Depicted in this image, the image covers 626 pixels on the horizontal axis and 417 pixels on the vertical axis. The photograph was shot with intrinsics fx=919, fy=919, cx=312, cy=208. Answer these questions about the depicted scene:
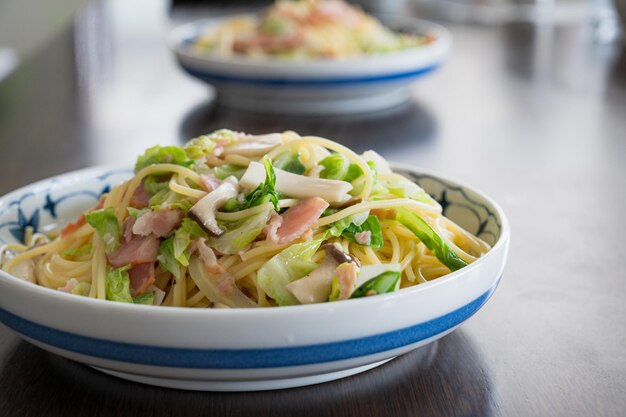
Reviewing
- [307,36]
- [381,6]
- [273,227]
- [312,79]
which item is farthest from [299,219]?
[381,6]

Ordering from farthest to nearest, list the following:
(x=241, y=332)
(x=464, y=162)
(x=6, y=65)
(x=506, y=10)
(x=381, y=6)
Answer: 1. (x=381, y=6)
2. (x=506, y=10)
3. (x=6, y=65)
4. (x=464, y=162)
5. (x=241, y=332)

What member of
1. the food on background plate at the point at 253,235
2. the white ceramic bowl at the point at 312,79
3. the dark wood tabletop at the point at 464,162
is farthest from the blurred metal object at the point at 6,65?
the food on background plate at the point at 253,235

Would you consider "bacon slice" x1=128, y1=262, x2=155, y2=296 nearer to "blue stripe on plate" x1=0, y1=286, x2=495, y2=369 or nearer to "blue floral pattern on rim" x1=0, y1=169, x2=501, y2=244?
"blue stripe on plate" x1=0, y1=286, x2=495, y2=369

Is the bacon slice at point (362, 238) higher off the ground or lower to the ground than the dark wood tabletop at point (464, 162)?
higher

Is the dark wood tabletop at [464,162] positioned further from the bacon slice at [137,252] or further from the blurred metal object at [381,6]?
the blurred metal object at [381,6]

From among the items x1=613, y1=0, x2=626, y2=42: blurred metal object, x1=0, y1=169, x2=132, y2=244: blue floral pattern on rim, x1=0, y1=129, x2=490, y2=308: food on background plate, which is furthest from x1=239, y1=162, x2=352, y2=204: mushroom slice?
x1=613, y1=0, x2=626, y2=42: blurred metal object

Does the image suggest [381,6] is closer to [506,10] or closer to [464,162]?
[506,10]

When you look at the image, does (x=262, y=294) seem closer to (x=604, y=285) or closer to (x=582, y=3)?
(x=604, y=285)
